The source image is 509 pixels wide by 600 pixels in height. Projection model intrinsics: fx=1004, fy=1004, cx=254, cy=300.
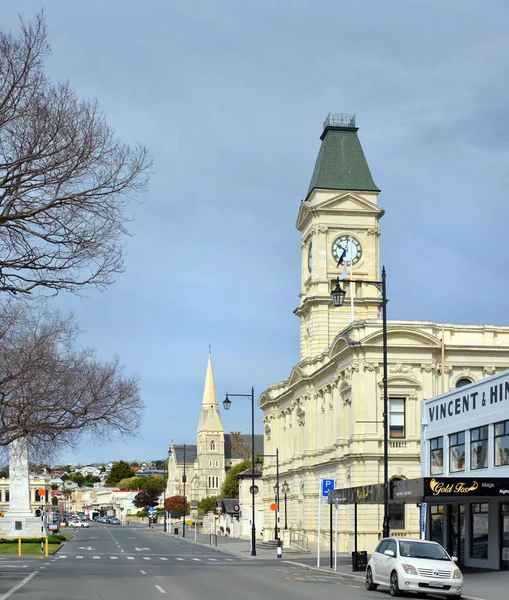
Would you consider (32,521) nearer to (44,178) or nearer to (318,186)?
(318,186)

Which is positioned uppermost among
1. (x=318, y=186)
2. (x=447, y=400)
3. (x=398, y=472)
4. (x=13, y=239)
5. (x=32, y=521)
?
(x=318, y=186)

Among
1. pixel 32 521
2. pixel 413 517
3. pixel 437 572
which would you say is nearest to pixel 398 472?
pixel 413 517

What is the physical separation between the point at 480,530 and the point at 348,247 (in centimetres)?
4039

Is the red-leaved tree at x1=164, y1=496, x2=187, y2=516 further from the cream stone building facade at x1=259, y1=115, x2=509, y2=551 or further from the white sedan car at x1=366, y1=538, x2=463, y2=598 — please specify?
the white sedan car at x1=366, y1=538, x2=463, y2=598

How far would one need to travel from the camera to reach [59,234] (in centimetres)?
2470

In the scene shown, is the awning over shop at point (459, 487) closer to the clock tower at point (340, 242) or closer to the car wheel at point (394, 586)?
the car wheel at point (394, 586)

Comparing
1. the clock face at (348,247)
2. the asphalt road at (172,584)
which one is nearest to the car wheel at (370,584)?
the asphalt road at (172,584)

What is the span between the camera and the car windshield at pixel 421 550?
87.0 feet

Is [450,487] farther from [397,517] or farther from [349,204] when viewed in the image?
[349,204]

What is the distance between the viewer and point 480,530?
121ft

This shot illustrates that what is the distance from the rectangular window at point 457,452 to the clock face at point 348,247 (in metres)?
34.3

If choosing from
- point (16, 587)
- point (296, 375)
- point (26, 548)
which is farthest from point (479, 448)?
point (296, 375)

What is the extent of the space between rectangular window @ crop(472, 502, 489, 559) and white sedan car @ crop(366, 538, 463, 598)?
971cm

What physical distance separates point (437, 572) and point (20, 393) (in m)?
20.1
